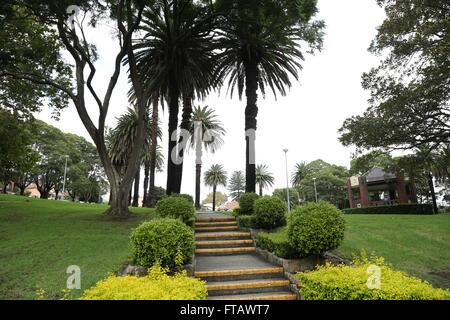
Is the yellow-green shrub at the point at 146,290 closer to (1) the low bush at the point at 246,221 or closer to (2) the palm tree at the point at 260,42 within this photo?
(1) the low bush at the point at 246,221

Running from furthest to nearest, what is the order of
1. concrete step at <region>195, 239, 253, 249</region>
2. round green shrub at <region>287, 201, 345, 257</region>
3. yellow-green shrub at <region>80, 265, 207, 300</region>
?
1. concrete step at <region>195, 239, 253, 249</region>
2. round green shrub at <region>287, 201, 345, 257</region>
3. yellow-green shrub at <region>80, 265, 207, 300</region>

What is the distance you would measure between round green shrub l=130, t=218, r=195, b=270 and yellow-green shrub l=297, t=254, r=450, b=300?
277cm

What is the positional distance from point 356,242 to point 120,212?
11252 mm

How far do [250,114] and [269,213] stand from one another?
20.5 feet

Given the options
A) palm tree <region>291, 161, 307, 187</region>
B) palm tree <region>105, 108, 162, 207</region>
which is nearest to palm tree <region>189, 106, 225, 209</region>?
palm tree <region>105, 108, 162, 207</region>

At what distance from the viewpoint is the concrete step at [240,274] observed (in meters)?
5.93

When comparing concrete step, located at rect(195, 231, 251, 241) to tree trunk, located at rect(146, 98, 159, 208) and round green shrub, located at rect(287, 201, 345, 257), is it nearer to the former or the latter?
round green shrub, located at rect(287, 201, 345, 257)

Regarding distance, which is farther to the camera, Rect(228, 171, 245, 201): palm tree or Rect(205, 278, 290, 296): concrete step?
Rect(228, 171, 245, 201): palm tree

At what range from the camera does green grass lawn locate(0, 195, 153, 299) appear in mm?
5391

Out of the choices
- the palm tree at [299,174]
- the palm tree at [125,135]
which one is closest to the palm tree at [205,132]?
the palm tree at [125,135]

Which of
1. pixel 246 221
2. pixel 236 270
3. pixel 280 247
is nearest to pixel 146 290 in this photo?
pixel 236 270

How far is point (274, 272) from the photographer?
20.2ft
